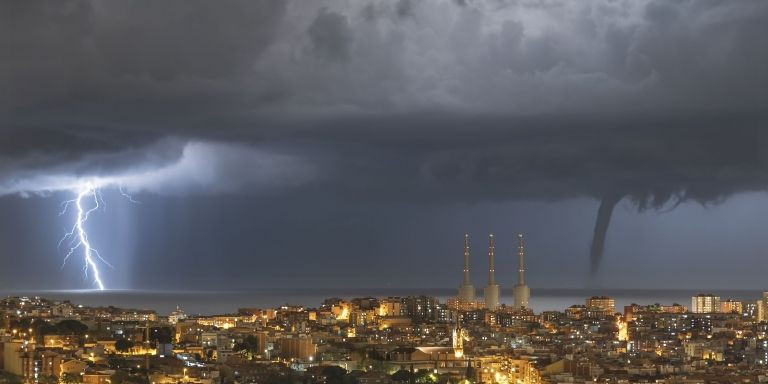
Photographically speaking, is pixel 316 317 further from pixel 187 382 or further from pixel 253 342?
pixel 187 382

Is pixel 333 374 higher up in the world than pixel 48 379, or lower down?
lower down

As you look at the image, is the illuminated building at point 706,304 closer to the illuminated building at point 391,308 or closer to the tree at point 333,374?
the illuminated building at point 391,308

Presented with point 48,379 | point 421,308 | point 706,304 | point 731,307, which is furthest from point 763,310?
point 48,379

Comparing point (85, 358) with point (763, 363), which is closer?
point (85, 358)

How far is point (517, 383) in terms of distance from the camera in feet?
162

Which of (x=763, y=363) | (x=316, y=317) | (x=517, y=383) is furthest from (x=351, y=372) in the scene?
(x=316, y=317)

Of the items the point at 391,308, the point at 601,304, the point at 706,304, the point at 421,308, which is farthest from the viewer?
the point at 706,304

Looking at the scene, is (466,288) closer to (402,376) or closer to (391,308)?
(391,308)

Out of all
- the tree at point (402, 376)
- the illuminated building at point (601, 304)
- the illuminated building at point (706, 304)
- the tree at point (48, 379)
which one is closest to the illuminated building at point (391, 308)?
the illuminated building at point (601, 304)

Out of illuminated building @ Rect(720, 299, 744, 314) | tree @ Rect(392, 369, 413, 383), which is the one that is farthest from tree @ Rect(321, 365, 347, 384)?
illuminated building @ Rect(720, 299, 744, 314)

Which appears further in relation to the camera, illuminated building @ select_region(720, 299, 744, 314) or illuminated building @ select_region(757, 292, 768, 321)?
illuminated building @ select_region(720, 299, 744, 314)

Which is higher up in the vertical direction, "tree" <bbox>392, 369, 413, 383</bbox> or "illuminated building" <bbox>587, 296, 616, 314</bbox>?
"illuminated building" <bbox>587, 296, 616, 314</bbox>

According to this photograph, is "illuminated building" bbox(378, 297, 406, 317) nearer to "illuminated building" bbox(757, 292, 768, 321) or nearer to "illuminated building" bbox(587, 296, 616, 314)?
"illuminated building" bbox(587, 296, 616, 314)

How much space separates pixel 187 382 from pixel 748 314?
62251mm
